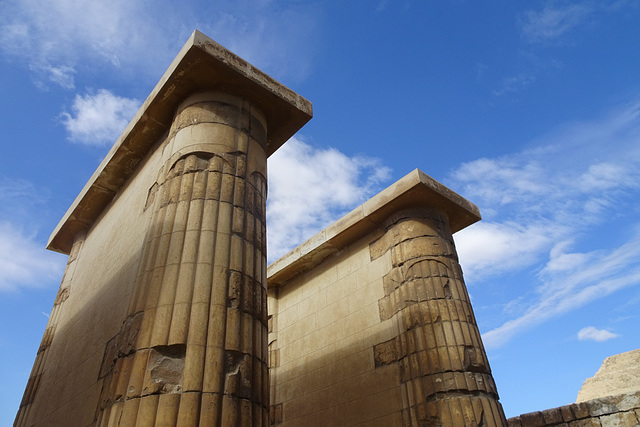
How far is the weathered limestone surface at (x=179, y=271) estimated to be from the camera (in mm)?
3672

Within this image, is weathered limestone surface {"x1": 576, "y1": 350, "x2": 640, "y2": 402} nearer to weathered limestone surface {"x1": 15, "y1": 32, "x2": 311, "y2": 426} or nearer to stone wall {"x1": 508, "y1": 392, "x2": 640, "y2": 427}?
stone wall {"x1": 508, "y1": 392, "x2": 640, "y2": 427}

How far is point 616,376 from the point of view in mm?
14219

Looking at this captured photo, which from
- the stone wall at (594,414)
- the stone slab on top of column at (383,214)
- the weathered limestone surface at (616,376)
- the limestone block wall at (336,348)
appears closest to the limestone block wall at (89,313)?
the stone slab on top of column at (383,214)

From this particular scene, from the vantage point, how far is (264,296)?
179 inches

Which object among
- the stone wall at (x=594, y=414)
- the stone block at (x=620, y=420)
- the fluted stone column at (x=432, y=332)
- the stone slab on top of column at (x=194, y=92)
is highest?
the stone slab on top of column at (x=194, y=92)

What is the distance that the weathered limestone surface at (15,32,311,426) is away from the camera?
12.0 ft

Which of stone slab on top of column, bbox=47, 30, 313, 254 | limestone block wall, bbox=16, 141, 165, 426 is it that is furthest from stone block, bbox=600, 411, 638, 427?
limestone block wall, bbox=16, 141, 165, 426

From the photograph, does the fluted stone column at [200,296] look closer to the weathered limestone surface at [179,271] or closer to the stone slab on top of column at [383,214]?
the weathered limestone surface at [179,271]

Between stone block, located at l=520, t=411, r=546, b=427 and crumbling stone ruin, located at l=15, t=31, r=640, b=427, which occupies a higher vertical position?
crumbling stone ruin, located at l=15, t=31, r=640, b=427

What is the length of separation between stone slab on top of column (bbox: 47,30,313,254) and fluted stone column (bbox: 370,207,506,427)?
116 inches

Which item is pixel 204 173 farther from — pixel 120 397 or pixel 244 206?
pixel 120 397

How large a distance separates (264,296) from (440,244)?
13.6 ft

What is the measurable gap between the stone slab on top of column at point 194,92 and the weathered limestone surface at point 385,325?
277 centimetres

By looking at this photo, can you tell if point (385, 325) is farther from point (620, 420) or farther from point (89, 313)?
point (89, 313)
